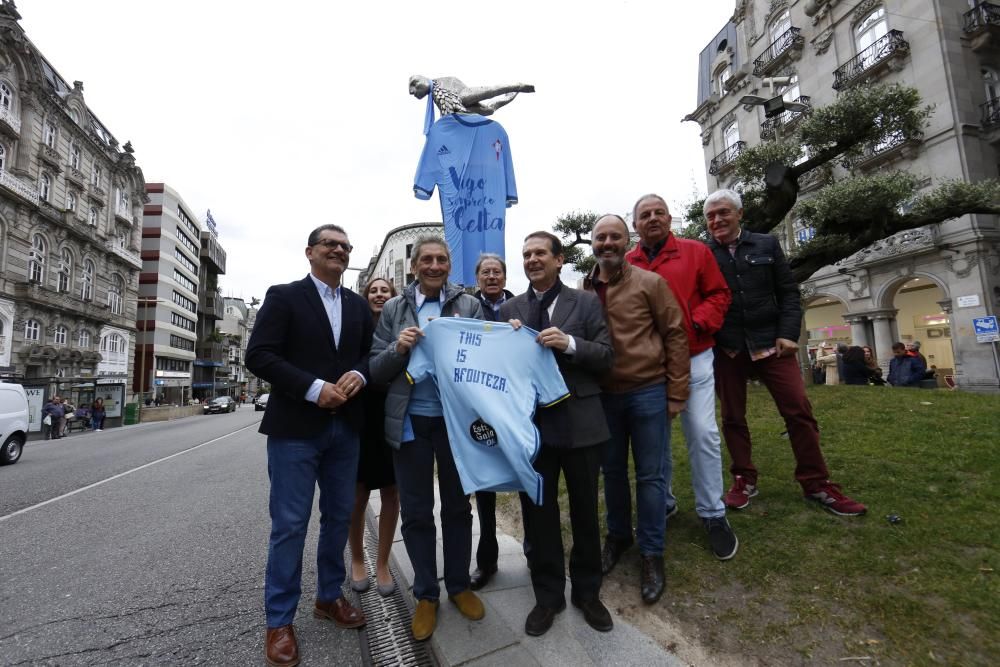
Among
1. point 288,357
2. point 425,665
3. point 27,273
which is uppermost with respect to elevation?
point 27,273

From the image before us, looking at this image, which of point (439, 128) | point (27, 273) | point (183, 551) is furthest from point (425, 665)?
point (27, 273)

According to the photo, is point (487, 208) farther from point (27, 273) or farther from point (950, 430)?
point (27, 273)

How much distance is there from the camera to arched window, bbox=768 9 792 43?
2189 centimetres

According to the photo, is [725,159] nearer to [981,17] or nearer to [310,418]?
[981,17]

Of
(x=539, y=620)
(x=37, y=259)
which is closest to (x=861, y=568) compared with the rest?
(x=539, y=620)

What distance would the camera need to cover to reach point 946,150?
1593cm

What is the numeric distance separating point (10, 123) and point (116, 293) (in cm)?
1517

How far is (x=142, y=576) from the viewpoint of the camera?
140 inches

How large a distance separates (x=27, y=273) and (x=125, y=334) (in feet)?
41.0

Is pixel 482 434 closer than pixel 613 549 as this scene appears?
Yes

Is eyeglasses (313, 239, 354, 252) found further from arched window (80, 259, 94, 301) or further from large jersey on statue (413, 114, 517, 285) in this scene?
arched window (80, 259, 94, 301)

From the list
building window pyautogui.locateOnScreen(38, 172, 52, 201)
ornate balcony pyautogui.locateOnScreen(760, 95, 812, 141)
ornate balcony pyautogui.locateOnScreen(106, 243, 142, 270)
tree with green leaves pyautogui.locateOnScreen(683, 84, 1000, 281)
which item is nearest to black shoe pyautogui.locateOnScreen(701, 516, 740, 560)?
tree with green leaves pyautogui.locateOnScreen(683, 84, 1000, 281)

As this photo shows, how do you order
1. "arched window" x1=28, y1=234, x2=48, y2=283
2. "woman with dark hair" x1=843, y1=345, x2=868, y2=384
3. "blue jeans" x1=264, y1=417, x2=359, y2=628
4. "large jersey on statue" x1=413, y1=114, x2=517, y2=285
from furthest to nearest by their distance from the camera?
"arched window" x1=28, y1=234, x2=48, y2=283 → "woman with dark hair" x1=843, y1=345, x2=868, y2=384 → "large jersey on statue" x1=413, y1=114, x2=517, y2=285 → "blue jeans" x1=264, y1=417, x2=359, y2=628

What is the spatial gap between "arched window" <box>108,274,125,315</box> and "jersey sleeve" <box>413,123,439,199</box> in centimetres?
4347
